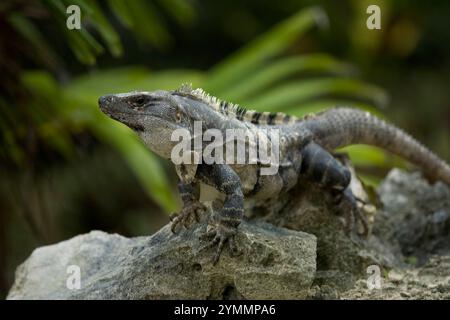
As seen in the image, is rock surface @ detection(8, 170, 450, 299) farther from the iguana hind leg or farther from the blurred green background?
the blurred green background

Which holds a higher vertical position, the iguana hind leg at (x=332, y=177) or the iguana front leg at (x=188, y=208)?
the iguana hind leg at (x=332, y=177)

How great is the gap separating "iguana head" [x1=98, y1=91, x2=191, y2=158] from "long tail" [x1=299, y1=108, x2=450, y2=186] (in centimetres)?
93

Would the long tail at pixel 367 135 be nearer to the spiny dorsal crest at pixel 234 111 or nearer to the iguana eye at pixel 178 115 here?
the spiny dorsal crest at pixel 234 111

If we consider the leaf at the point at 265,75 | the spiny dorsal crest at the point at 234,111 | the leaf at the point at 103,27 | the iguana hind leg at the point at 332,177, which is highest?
the leaf at the point at 265,75

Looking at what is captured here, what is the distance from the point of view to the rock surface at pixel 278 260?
2.83 metres

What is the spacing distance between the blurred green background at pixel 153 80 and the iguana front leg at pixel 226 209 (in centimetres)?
109

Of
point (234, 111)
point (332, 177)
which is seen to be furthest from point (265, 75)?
point (234, 111)

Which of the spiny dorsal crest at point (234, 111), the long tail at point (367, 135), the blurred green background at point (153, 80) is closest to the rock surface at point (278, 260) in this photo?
the long tail at point (367, 135)

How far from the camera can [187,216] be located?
3057 millimetres

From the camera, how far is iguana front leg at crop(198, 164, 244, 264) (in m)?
2.83

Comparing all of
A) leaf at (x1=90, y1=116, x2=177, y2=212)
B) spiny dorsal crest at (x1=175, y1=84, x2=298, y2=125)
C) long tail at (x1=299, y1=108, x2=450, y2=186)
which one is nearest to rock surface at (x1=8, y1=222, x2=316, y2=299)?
spiny dorsal crest at (x1=175, y1=84, x2=298, y2=125)
